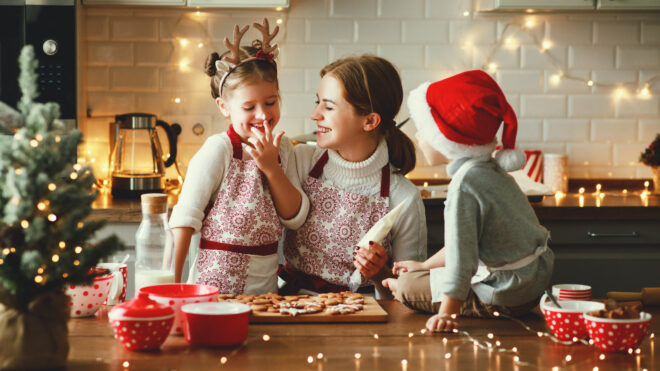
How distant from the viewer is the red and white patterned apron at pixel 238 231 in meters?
2.01

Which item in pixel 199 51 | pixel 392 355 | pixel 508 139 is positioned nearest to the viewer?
pixel 392 355

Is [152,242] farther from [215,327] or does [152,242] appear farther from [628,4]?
[628,4]

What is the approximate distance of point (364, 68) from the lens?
214cm

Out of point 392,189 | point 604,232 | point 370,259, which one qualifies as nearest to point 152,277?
point 370,259

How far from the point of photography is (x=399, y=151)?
2.21m

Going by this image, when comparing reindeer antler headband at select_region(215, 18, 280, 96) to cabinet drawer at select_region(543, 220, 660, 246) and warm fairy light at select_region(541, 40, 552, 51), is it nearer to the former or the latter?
cabinet drawer at select_region(543, 220, 660, 246)

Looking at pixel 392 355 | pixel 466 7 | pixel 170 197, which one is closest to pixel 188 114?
pixel 170 197

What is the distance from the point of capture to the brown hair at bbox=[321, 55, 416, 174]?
7.04 feet

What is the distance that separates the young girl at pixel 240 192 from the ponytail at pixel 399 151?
328mm

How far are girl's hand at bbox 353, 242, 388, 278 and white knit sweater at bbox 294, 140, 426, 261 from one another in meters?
0.19

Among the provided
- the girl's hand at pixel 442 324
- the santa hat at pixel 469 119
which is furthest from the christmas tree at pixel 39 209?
the santa hat at pixel 469 119

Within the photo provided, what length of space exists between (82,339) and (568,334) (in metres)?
0.84

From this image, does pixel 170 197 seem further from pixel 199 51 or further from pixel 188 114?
pixel 199 51

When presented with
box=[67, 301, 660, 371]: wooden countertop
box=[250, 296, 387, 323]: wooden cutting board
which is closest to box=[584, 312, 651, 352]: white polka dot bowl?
box=[67, 301, 660, 371]: wooden countertop
